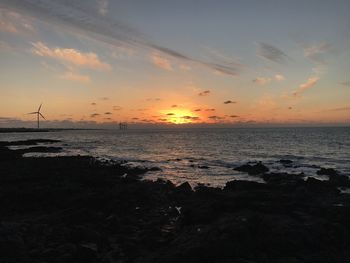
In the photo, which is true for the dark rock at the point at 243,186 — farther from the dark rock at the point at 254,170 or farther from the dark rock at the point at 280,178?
the dark rock at the point at 254,170

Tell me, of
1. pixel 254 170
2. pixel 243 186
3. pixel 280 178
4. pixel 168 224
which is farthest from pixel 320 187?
pixel 254 170

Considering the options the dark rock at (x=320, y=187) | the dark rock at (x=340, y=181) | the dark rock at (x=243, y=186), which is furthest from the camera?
the dark rock at (x=340, y=181)

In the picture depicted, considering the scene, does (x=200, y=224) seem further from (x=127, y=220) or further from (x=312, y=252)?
(x=312, y=252)

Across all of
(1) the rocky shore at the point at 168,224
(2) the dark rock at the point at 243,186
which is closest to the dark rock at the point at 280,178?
(1) the rocky shore at the point at 168,224

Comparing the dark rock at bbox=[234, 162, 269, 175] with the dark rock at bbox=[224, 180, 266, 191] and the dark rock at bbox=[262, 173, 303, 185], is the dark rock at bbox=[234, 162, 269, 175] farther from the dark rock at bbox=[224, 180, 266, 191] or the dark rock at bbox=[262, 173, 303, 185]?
the dark rock at bbox=[224, 180, 266, 191]

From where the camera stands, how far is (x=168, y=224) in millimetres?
18125

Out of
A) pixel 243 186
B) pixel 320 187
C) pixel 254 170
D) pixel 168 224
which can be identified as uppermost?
pixel 243 186

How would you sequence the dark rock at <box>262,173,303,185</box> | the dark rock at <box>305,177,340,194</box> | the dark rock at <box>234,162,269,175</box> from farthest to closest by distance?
1. the dark rock at <box>234,162,269,175</box>
2. the dark rock at <box>262,173,303,185</box>
3. the dark rock at <box>305,177,340,194</box>

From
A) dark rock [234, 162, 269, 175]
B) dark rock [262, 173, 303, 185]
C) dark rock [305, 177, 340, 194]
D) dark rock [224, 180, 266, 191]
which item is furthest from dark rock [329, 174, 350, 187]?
dark rock [234, 162, 269, 175]

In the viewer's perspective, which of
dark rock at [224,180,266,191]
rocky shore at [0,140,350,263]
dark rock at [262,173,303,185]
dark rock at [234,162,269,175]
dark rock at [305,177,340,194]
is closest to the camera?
rocky shore at [0,140,350,263]

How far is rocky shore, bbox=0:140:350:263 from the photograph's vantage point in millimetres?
12914

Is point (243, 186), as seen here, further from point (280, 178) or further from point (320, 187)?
point (280, 178)

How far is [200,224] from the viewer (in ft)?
55.8

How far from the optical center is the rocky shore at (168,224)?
1291 cm
